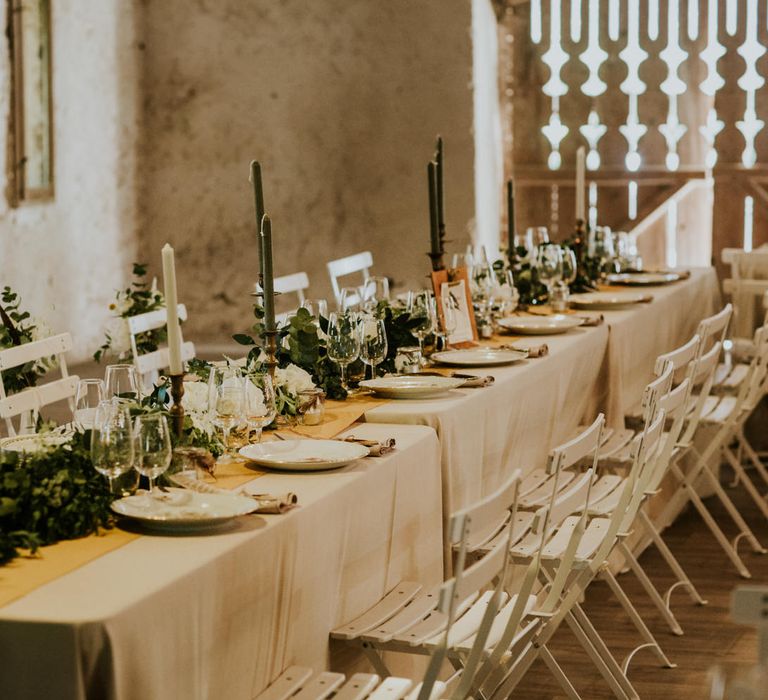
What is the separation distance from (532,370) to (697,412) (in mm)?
909

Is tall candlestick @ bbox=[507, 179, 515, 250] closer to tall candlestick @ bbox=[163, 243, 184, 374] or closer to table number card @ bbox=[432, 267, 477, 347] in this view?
table number card @ bbox=[432, 267, 477, 347]

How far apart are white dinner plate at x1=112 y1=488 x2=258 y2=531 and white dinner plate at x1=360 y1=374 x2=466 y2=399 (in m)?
1.12

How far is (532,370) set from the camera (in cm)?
430

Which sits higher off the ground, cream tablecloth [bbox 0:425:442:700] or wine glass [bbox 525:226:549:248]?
wine glass [bbox 525:226:549:248]

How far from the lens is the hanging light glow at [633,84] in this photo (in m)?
8.55

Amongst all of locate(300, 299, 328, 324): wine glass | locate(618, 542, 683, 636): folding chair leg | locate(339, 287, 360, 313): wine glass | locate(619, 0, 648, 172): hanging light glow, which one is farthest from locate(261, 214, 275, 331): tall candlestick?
locate(619, 0, 648, 172): hanging light glow

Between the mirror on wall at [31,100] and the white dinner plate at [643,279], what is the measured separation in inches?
145

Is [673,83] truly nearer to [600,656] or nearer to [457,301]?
[457,301]

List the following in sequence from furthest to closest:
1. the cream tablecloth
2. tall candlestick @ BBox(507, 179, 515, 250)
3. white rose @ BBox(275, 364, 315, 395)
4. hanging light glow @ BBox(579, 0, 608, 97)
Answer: hanging light glow @ BBox(579, 0, 608, 97)
tall candlestick @ BBox(507, 179, 515, 250)
white rose @ BBox(275, 364, 315, 395)
the cream tablecloth

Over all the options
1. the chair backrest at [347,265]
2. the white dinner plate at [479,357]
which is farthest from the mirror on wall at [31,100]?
the white dinner plate at [479,357]

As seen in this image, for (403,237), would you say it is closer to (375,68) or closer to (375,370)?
(375,68)

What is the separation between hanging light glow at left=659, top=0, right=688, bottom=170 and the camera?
8492 mm

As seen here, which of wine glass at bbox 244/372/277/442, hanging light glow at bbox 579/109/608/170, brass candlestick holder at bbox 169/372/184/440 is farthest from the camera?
hanging light glow at bbox 579/109/608/170

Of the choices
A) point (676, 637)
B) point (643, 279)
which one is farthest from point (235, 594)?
point (643, 279)
